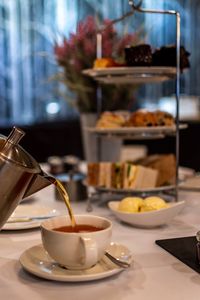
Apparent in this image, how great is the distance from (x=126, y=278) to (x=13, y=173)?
230mm

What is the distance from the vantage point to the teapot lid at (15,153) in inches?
27.5

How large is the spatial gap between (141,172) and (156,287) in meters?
0.52

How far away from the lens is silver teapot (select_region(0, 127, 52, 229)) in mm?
693

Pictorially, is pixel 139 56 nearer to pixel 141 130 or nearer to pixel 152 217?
pixel 141 130

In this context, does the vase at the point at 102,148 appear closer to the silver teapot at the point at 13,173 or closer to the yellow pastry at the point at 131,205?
the yellow pastry at the point at 131,205

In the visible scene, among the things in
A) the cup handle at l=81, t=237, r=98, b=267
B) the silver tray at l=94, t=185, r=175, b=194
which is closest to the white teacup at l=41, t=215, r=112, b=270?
the cup handle at l=81, t=237, r=98, b=267

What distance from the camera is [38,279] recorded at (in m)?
0.71

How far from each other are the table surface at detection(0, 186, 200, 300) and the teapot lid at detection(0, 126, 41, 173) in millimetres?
169

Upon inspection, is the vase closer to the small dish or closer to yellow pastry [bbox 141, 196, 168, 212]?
the small dish

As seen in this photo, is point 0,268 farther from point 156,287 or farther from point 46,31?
point 46,31

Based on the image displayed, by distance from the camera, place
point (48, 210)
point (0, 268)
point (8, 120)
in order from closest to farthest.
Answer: point (0, 268), point (48, 210), point (8, 120)

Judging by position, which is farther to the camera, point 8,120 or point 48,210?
point 8,120

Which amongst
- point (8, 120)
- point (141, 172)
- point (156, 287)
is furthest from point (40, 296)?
point (8, 120)

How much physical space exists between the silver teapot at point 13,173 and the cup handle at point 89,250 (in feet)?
0.42
